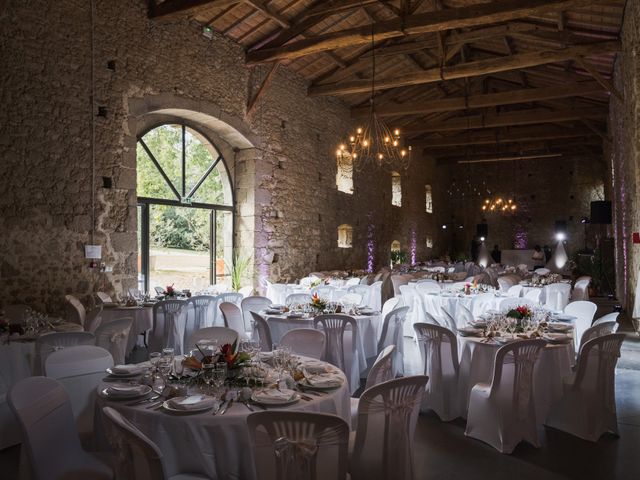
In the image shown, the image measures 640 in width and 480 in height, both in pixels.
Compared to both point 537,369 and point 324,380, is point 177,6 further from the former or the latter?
point 537,369

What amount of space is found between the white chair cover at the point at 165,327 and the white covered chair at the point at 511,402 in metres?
3.87

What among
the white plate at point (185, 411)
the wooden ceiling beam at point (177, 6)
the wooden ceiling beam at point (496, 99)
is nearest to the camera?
the white plate at point (185, 411)

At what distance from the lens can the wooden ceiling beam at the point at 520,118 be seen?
44.9 feet

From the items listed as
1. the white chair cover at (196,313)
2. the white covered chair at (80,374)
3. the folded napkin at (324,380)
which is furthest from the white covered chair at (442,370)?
the white chair cover at (196,313)

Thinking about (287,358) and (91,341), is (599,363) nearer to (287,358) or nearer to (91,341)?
(287,358)

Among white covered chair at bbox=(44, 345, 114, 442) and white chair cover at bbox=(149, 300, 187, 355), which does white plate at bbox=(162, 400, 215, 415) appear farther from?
white chair cover at bbox=(149, 300, 187, 355)

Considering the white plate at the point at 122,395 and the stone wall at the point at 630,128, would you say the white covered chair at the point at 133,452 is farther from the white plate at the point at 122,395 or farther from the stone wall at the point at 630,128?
the stone wall at the point at 630,128

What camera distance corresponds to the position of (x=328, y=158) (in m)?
12.8

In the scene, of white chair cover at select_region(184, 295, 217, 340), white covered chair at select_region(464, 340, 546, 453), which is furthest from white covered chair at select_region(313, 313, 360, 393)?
white chair cover at select_region(184, 295, 217, 340)

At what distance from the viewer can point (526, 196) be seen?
22438 mm

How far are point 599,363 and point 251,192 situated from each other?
735 centimetres

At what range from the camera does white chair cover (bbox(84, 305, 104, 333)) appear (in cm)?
579

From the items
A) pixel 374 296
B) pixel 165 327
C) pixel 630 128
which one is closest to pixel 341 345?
pixel 165 327

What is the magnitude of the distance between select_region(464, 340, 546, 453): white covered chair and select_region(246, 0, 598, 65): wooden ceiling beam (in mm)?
5528
